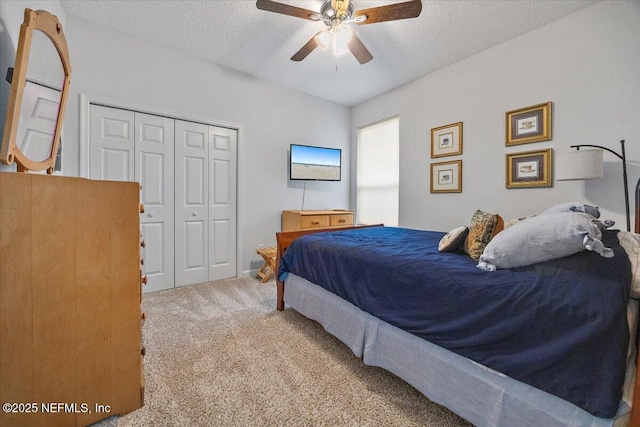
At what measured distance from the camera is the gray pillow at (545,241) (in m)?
1.01

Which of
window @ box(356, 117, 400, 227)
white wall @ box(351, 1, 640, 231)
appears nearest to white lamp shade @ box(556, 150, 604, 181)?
white wall @ box(351, 1, 640, 231)

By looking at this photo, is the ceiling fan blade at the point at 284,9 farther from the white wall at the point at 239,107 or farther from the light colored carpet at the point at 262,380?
the light colored carpet at the point at 262,380

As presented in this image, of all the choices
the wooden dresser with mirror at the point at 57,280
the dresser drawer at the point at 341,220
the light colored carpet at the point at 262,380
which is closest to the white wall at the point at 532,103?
the dresser drawer at the point at 341,220

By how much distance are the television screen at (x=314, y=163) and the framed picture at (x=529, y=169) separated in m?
2.33

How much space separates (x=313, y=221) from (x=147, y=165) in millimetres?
2050

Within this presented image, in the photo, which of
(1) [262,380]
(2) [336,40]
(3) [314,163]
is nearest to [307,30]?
(2) [336,40]

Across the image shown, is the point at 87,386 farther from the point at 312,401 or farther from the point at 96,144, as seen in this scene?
the point at 96,144

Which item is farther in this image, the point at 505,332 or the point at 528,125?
the point at 528,125

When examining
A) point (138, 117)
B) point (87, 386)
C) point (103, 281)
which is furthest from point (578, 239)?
point (138, 117)

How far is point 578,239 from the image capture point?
101 cm

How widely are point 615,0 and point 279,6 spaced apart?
2.64 meters

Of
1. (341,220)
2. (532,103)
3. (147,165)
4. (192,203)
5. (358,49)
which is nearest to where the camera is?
(358,49)

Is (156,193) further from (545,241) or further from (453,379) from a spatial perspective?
(545,241)

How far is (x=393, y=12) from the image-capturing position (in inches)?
75.1
